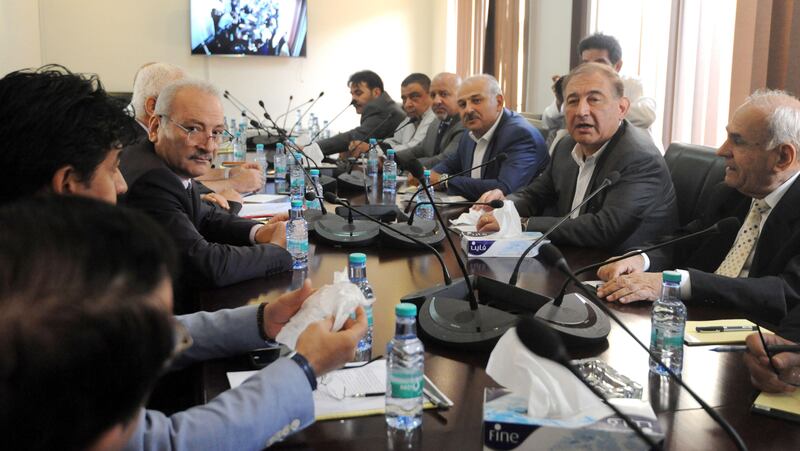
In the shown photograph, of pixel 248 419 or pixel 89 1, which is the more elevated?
pixel 89 1

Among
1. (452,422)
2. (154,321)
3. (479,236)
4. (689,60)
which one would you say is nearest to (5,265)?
(154,321)

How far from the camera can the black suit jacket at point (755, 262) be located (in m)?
1.81

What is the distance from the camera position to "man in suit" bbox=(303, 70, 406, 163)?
19.6 feet

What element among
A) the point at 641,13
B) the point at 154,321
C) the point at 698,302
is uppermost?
the point at 641,13

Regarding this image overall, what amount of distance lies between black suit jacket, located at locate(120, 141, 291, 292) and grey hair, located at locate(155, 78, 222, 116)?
0.38ft

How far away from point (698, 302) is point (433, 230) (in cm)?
93

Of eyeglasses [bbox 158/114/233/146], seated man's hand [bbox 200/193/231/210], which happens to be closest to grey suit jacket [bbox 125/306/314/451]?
eyeglasses [bbox 158/114/233/146]

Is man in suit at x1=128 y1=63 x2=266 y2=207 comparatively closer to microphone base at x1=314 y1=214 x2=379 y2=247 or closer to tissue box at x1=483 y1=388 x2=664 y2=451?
microphone base at x1=314 y1=214 x2=379 y2=247

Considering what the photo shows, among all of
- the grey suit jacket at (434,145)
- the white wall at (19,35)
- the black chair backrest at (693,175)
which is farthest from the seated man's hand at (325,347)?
the white wall at (19,35)

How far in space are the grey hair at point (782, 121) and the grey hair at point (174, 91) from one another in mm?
1678

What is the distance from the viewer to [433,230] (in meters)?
2.50

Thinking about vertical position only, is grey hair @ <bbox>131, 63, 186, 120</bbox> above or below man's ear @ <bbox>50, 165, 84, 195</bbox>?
above

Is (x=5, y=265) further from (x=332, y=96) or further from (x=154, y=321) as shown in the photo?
(x=332, y=96)

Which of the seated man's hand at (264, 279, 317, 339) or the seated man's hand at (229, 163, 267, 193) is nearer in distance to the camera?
the seated man's hand at (264, 279, 317, 339)
